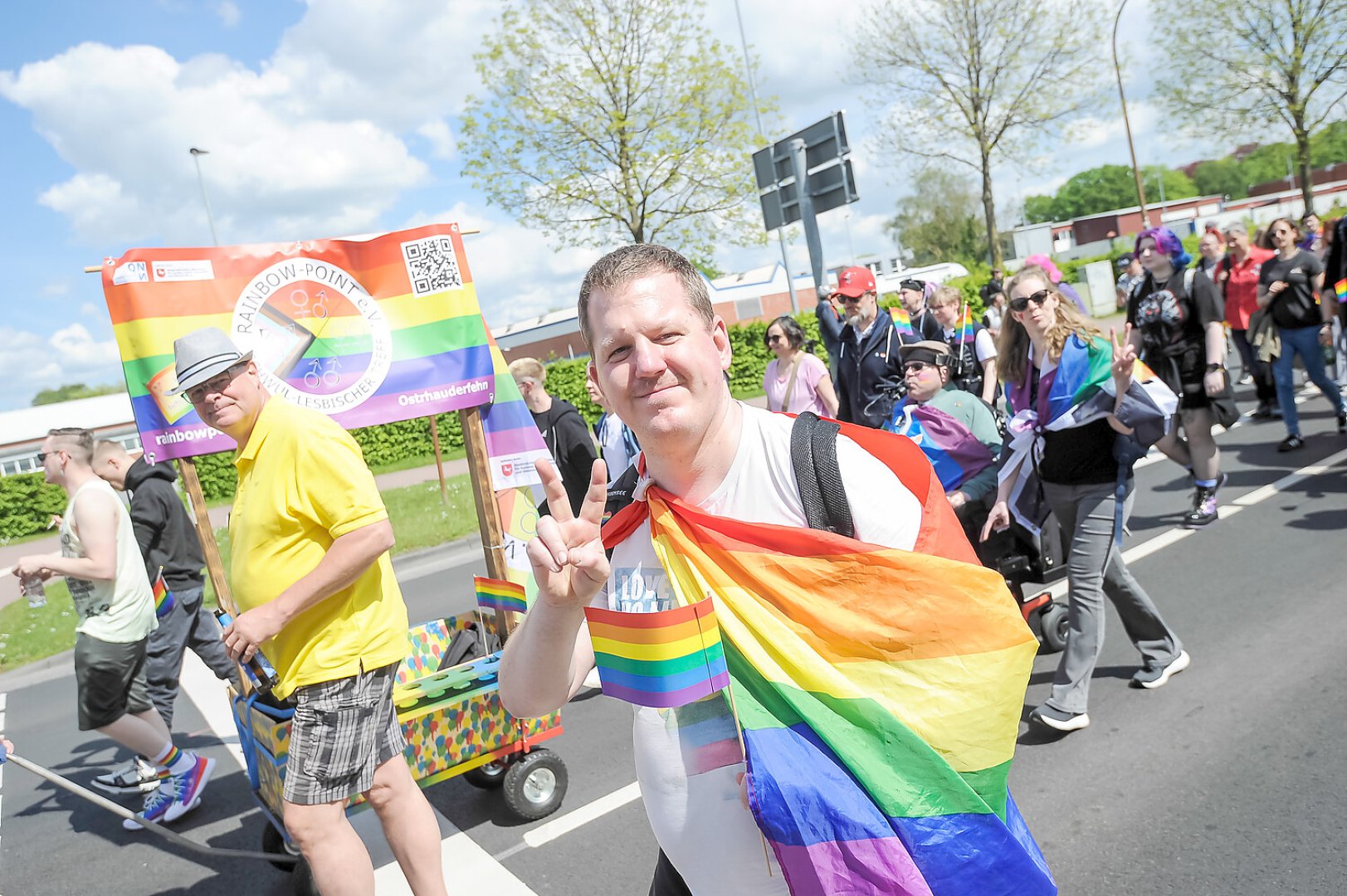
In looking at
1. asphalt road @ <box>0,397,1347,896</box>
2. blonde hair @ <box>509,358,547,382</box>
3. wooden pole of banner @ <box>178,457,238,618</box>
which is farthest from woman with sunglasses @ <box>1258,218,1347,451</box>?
wooden pole of banner @ <box>178,457,238,618</box>

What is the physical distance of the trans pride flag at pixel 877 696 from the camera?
1.49 metres

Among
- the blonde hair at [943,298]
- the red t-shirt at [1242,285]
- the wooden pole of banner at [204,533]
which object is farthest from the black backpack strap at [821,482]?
the red t-shirt at [1242,285]

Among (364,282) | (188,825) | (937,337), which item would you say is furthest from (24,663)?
(937,337)

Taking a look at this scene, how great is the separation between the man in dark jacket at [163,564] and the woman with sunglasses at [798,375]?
4.14m

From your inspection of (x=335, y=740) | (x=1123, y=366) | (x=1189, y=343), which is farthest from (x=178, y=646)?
(x=1189, y=343)

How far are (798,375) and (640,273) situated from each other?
5287 mm

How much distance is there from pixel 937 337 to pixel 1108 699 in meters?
3.90

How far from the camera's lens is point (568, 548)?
1.57 metres

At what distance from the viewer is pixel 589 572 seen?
61.9 inches

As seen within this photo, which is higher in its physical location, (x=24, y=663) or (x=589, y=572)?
(x=589, y=572)

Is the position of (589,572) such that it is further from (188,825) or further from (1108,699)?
(188,825)

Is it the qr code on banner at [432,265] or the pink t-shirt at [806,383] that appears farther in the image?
the pink t-shirt at [806,383]

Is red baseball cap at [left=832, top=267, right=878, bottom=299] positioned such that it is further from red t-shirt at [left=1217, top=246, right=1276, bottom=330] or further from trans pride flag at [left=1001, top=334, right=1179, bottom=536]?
red t-shirt at [left=1217, top=246, right=1276, bottom=330]

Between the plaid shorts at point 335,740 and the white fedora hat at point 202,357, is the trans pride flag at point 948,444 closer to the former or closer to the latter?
the plaid shorts at point 335,740
